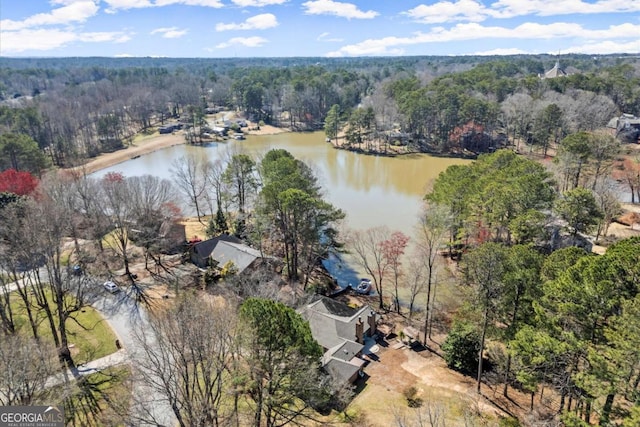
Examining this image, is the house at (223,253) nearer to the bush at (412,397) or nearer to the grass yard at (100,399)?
the grass yard at (100,399)

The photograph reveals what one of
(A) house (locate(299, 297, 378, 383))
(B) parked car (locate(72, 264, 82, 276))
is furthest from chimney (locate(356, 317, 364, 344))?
(B) parked car (locate(72, 264, 82, 276))

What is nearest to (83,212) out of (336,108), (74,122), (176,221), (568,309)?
(176,221)

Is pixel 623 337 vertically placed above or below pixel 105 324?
above

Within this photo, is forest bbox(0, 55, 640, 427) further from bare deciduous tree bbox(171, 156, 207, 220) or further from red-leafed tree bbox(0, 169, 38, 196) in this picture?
bare deciduous tree bbox(171, 156, 207, 220)

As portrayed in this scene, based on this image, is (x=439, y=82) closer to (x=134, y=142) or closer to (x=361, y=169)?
(x=361, y=169)

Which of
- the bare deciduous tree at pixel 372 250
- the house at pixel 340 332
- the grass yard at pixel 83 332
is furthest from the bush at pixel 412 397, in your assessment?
the grass yard at pixel 83 332

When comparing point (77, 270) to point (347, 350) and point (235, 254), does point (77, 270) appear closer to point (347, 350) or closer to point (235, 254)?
point (235, 254)
